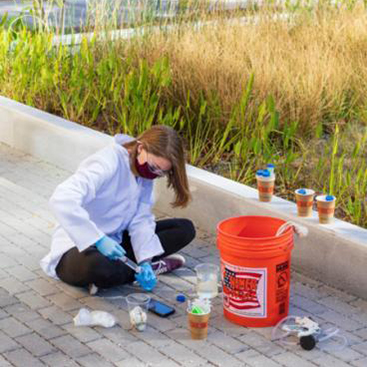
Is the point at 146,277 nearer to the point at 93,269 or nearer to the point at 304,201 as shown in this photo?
the point at 93,269

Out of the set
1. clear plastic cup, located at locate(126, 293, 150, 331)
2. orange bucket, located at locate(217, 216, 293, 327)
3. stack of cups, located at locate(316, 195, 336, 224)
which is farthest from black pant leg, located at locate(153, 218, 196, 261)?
stack of cups, located at locate(316, 195, 336, 224)

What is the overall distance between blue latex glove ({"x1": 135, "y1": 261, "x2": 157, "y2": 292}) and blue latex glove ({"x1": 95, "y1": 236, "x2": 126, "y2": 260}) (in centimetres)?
29

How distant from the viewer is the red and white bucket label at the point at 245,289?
5.29 meters

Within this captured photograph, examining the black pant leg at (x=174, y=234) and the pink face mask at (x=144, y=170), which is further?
the black pant leg at (x=174, y=234)

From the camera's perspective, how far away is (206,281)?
5840 mm

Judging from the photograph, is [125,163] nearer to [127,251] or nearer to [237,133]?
[127,251]

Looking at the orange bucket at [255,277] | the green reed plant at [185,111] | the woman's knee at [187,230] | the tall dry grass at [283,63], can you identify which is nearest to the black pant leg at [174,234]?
the woman's knee at [187,230]

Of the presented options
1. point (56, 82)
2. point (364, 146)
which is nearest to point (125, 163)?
point (364, 146)

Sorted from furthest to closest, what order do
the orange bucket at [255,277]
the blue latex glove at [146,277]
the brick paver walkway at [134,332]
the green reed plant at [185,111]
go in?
the green reed plant at [185,111] < the blue latex glove at [146,277] < the orange bucket at [255,277] < the brick paver walkway at [134,332]

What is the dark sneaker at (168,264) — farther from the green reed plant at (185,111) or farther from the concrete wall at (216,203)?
the green reed plant at (185,111)

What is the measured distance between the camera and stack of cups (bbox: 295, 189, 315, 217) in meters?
5.99

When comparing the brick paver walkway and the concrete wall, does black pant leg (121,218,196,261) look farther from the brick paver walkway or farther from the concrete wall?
the concrete wall

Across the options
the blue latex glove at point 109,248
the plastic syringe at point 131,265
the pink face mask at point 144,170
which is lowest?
the plastic syringe at point 131,265

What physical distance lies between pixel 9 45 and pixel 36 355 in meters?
5.11
